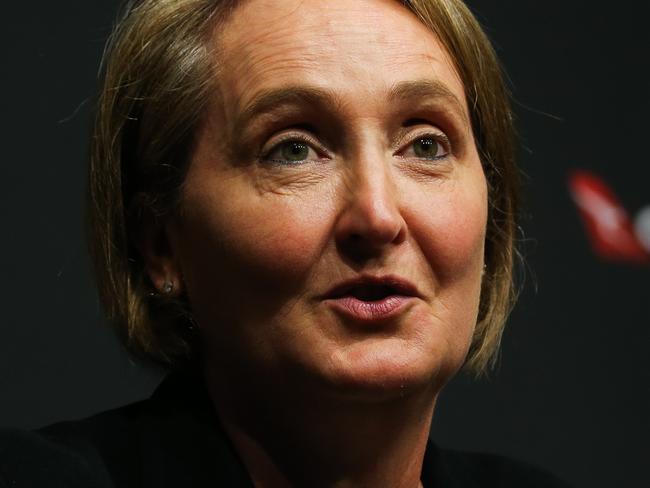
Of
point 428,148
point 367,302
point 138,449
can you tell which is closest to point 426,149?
point 428,148

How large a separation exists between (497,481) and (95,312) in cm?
66

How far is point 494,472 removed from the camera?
1902 mm

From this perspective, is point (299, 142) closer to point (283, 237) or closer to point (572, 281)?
point (283, 237)

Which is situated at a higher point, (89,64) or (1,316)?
(89,64)

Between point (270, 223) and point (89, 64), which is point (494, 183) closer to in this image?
point (270, 223)

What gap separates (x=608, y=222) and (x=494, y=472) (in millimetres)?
578

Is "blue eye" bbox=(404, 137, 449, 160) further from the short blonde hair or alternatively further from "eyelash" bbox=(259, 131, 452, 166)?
the short blonde hair

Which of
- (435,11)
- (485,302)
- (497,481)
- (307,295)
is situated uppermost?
(435,11)

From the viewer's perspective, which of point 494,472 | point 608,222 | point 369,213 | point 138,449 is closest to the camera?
point 369,213

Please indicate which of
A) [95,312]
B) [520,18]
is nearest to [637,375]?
[520,18]

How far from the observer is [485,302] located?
1769mm

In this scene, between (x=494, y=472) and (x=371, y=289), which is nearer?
(x=371, y=289)

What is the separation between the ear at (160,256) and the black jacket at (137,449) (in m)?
0.11

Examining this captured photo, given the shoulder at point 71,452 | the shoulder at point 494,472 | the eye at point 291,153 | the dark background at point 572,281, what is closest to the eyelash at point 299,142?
the eye at point 291,153
